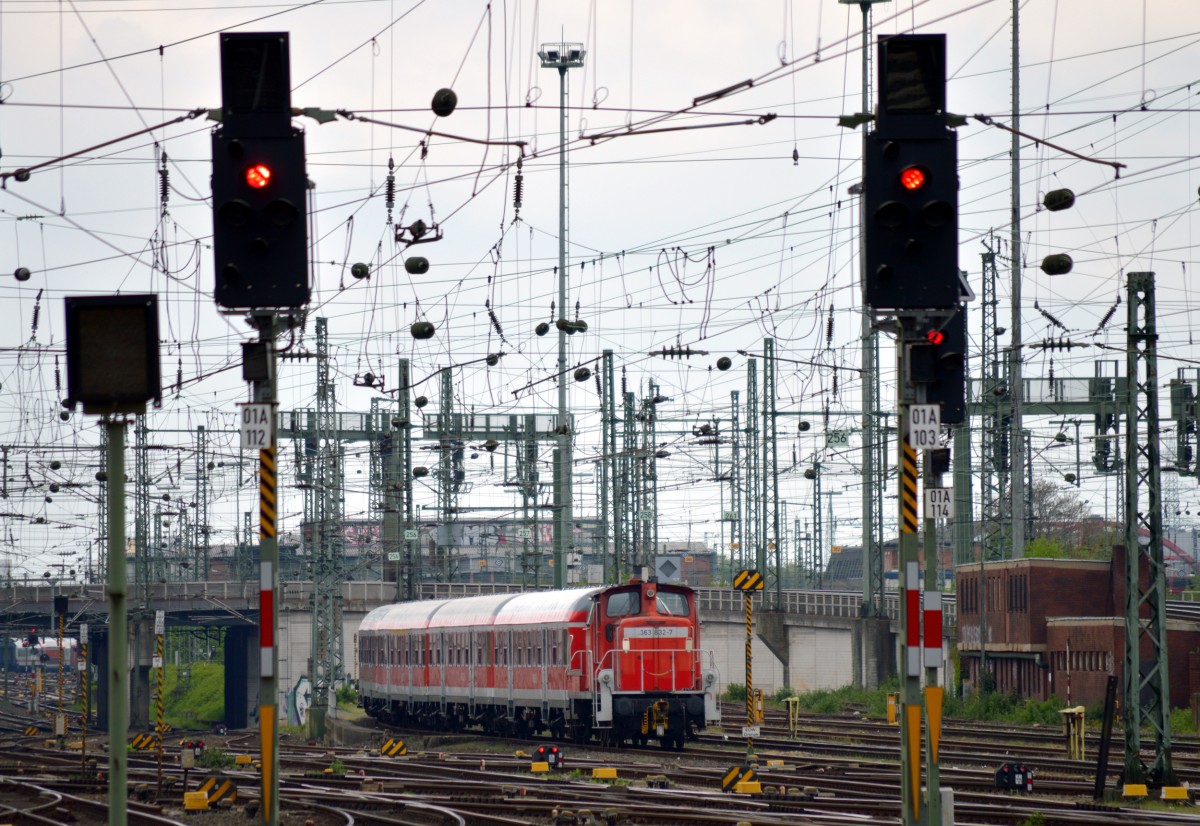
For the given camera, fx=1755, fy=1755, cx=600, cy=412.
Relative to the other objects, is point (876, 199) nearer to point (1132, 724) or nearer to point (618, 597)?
point (1132, 724)

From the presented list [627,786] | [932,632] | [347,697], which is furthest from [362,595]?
[932,632]

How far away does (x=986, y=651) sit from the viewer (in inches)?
2222

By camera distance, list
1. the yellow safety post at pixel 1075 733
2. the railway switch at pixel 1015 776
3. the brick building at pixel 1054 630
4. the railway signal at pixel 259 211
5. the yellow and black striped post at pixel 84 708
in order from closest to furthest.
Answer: the railway signal at pixel 259 211 → the railway switch at pixel 1015 776 → the yellow safety post at pixel 1075 733 → the yellow and black striped post at pixel 84 708 → the brick building at pixel 1054 630

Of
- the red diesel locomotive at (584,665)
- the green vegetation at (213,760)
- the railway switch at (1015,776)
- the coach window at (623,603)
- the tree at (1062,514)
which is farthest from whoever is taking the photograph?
the tree at (1062,514)

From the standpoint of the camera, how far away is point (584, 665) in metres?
36.9

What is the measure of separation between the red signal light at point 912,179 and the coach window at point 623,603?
2312 centimetres

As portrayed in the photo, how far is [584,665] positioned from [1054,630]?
20786 millimetres

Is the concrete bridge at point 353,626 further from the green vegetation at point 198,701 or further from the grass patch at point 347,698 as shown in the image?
the grass patch at point 347,698

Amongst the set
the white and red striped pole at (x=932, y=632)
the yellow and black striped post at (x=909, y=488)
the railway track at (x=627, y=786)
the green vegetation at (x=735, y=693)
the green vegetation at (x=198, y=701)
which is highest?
the yellow and black striped post at (x=909, y=488)

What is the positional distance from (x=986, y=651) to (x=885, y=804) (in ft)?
114

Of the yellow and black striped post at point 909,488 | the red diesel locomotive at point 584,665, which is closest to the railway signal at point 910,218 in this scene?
the yellow and black striped post at point 909,488

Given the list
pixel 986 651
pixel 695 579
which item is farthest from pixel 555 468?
pixel 695 579

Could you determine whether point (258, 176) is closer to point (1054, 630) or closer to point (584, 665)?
point (584, 665)

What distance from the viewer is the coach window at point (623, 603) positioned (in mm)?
36844
